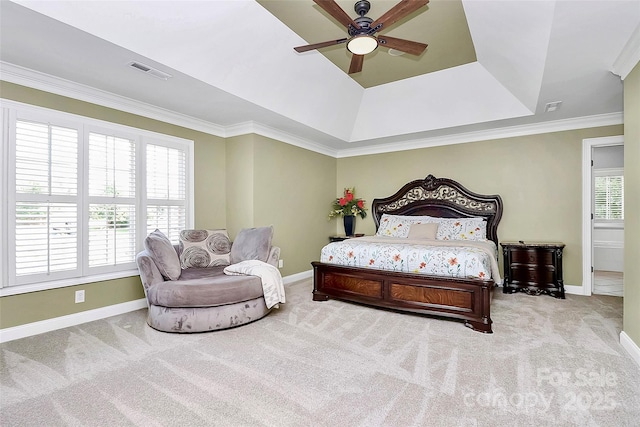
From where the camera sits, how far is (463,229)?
4.83 m

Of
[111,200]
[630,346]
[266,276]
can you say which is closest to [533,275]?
[630,346]

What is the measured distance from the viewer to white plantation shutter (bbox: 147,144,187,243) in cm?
407

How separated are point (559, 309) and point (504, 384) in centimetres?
227

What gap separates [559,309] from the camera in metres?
3.75

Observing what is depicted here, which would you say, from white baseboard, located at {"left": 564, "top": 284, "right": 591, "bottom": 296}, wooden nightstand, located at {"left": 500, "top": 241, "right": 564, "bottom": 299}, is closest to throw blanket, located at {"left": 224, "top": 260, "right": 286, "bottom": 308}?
wooden nightstand, located at {"left": 500, "top": 241, "right": 564, "bottom": 299}

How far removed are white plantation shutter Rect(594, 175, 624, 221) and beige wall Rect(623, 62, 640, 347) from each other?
4.61m

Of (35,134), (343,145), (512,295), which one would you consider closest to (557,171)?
(512,295)

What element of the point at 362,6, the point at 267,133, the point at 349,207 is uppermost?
the point at 362,6

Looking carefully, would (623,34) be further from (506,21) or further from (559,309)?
(559,309)

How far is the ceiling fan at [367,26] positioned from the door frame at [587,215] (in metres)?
3.38

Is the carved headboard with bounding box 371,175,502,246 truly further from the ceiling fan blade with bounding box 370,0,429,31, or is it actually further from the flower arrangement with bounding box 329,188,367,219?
the ceiling fan blade with bounding box 370,0,429,31

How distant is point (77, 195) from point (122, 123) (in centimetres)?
100

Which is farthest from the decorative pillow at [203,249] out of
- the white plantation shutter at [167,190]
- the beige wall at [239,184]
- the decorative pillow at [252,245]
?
the beige wall at [239,184]

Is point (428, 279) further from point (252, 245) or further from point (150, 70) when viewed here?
point (150, 70)
